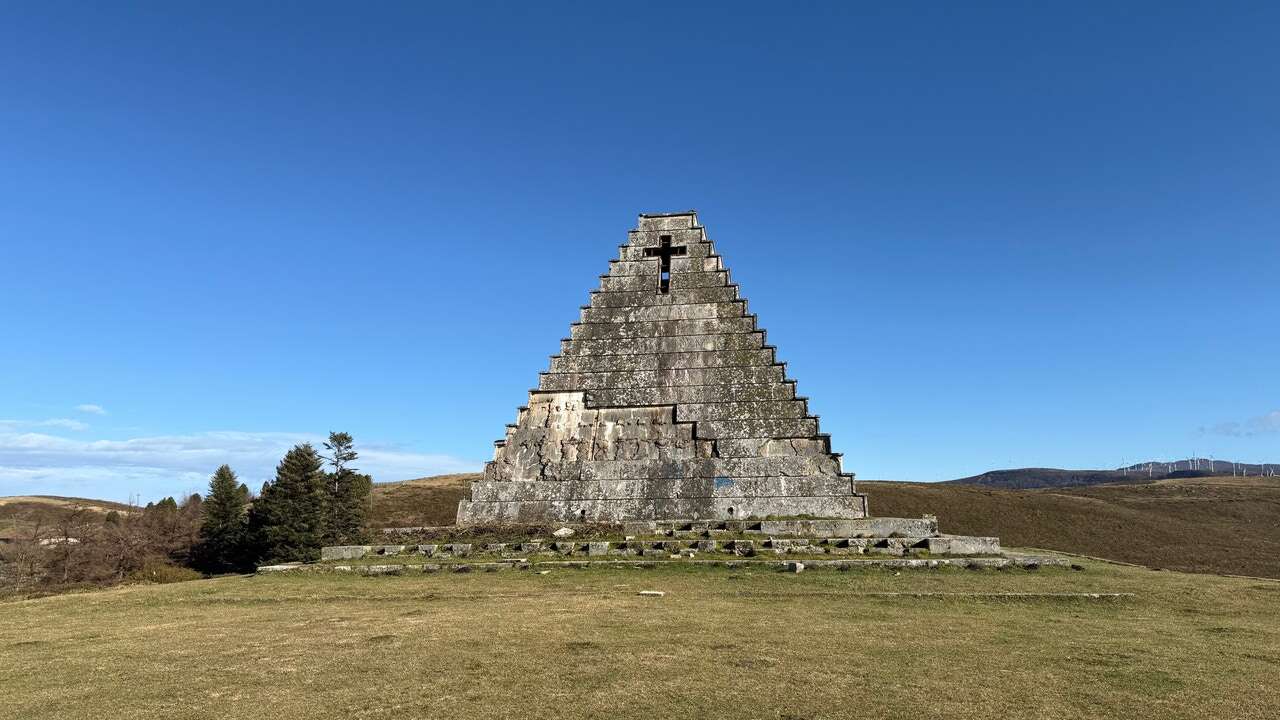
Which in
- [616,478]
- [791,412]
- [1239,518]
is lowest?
[1239,518]

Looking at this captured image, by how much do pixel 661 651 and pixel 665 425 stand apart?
13.9m

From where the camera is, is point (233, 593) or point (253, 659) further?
point (233, 593)

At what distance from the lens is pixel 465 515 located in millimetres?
20797

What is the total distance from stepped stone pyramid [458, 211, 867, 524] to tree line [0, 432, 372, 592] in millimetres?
8089

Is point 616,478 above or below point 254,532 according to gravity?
above

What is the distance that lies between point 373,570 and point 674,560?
6.23 m

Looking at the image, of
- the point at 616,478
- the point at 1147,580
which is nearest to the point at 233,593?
the point at 616,478

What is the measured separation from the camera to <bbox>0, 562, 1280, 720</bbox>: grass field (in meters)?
5.58

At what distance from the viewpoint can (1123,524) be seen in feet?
129

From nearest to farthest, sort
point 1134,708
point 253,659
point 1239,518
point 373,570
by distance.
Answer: point 1134,708 → point 253,659 → point 373,570 → point 1239,518

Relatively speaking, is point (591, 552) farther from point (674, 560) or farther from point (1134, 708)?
point (1134, 708)

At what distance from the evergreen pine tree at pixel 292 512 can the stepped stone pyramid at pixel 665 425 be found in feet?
41.1

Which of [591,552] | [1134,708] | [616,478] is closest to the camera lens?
[1134,708]

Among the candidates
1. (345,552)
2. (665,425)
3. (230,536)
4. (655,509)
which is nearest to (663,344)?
(665,425)
